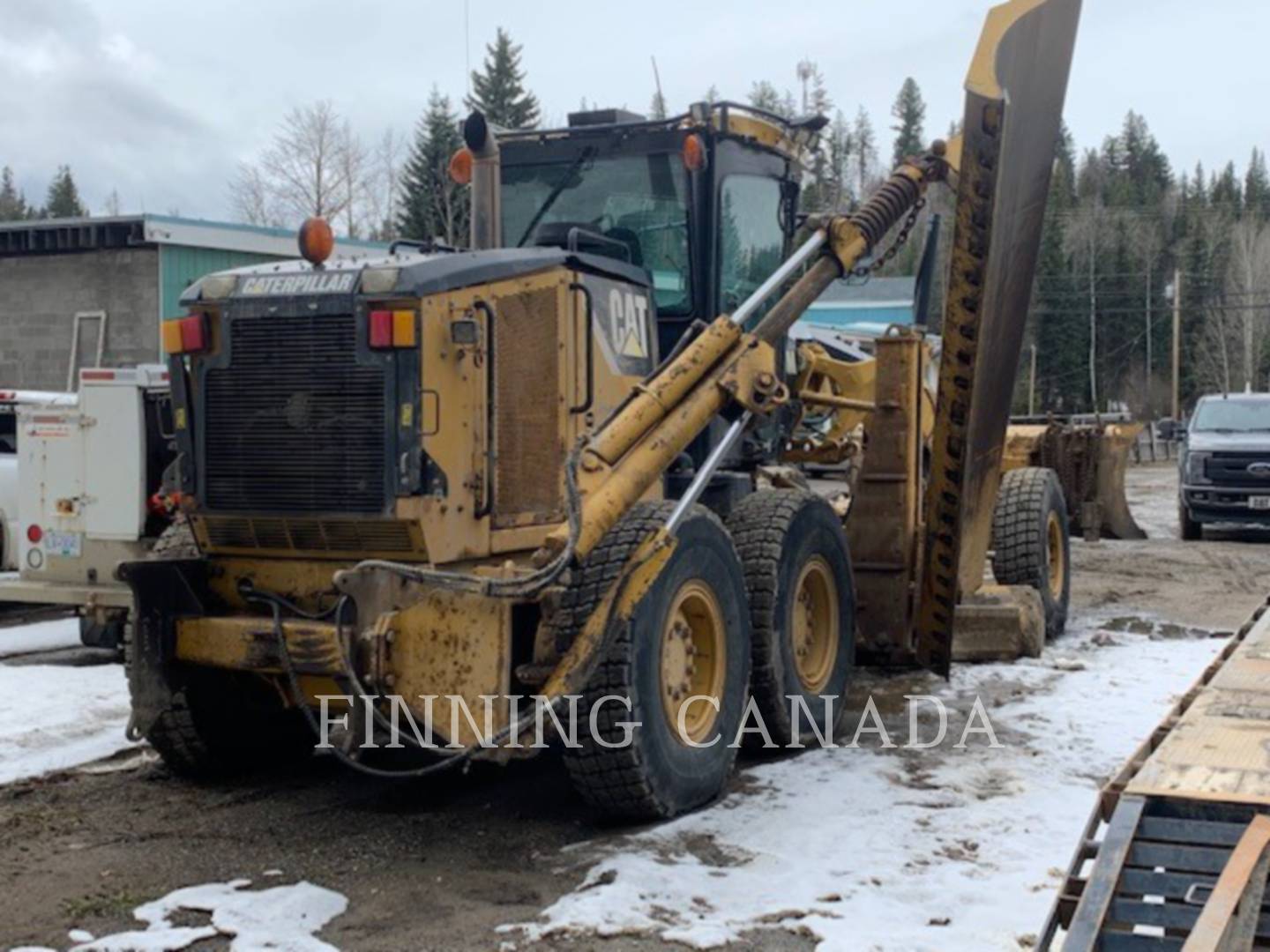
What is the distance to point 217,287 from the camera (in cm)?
629

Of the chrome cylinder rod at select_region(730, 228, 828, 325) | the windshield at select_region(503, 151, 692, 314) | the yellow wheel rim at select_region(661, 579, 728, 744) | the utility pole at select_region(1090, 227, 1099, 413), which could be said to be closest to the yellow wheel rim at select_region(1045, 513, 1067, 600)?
the chrome cylinder rod at select_region(730, 228, 828, 325)

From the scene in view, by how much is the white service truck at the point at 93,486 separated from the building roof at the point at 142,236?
1085 centimetres

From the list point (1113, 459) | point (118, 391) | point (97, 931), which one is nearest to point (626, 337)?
point (97, 931)

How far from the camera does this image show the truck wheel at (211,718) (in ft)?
21.5

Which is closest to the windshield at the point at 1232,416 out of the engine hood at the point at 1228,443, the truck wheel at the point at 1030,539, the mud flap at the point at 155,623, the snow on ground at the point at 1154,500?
the engine hood at the point at 1228,443

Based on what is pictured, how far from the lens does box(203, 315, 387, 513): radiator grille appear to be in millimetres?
5941

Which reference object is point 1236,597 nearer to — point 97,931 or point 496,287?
point 496,287

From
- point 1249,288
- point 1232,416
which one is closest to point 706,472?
point 1232,416

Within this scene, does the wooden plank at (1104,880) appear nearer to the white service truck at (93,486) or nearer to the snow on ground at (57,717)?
the snow on ground at (57,717)

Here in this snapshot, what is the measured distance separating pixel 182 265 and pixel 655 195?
50.4 feet

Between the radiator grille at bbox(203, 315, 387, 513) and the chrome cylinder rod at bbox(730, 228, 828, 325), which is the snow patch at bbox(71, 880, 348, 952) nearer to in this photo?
the radiator grille at bbox(203, 315, 387, 513)

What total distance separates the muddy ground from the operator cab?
2602mm

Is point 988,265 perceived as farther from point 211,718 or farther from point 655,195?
point 211,718

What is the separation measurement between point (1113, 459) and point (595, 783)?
12.2 meters
